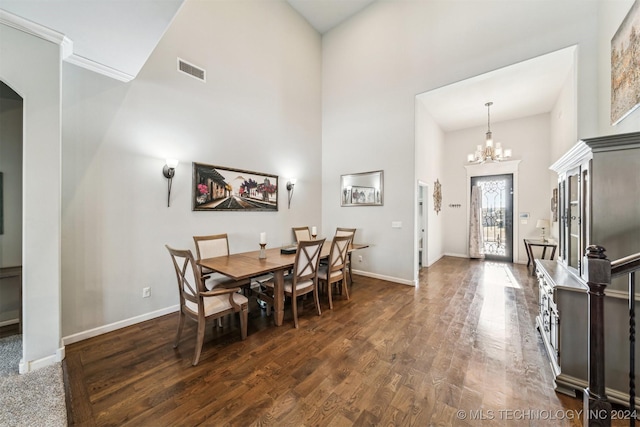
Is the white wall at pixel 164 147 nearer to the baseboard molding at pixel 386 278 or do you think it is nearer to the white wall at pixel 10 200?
the white wall at pixel 10 200

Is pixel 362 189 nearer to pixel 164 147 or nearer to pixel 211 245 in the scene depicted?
pixel 211 245

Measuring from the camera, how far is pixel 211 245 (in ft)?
11.0

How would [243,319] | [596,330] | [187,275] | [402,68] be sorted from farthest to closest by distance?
[402,68] → [243,319] → [187,275] → [596,330]

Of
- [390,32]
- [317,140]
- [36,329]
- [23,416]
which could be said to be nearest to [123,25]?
[36,329]

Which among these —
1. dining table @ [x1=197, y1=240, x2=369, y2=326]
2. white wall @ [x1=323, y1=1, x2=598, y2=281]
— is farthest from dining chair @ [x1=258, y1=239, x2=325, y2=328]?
white wall @ [x1=323, y1=1, x2=598, y2=281]

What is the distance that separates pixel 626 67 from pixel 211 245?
489 centimetres

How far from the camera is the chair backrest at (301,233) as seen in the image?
4.79 m

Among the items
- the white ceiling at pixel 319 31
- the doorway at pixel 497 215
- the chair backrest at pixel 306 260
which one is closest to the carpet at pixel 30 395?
the chair backrest at pixel 306 260

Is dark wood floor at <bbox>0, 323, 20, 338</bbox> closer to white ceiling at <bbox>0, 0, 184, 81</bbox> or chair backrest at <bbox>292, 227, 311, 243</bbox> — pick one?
white ceiling at <bbox>0, 0, 184, 81</bbox>

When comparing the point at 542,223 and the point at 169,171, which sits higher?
the point at 169,171

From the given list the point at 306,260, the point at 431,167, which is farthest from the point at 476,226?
the point at 306,260

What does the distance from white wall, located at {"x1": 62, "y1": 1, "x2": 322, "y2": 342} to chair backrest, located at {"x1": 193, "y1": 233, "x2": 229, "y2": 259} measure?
0.70 ft

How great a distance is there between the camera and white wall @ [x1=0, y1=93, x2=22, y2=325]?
2508 mm

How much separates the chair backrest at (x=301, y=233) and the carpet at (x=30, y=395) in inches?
134
